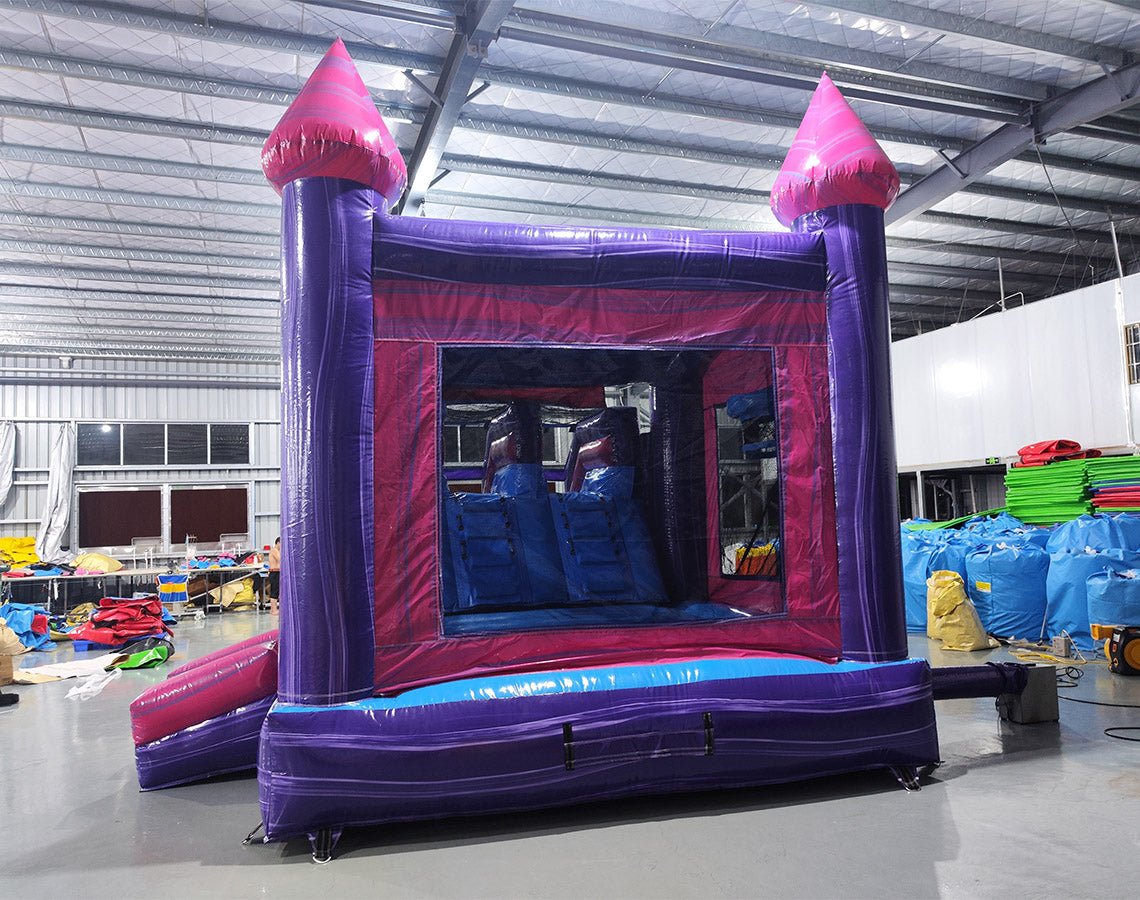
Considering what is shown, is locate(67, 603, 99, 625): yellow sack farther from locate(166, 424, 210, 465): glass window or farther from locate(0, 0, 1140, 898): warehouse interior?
locate(166, 424, 210, 465): glass window

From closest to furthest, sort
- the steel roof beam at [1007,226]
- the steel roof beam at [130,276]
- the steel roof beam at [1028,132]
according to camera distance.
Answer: the steel roof beam at [1028,132]
the steel roof beam at [1007,226]
the steel roof beam at [130,276]

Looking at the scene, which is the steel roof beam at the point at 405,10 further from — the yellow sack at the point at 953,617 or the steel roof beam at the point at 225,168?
the yellow sack at the point at 953,617

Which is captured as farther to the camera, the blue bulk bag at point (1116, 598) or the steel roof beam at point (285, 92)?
the blue bulk bag at point (1116, 598)

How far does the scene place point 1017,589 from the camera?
6.87 meters

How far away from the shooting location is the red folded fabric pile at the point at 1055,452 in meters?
7.72

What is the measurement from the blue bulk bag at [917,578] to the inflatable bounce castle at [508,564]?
4.11 meters

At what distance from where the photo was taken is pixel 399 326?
3.32m

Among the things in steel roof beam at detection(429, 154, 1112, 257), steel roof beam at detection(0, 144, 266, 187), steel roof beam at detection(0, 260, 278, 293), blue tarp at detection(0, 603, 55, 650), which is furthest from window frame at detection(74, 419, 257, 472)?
steel roof beam at detection(429, 154, 1112, 257)

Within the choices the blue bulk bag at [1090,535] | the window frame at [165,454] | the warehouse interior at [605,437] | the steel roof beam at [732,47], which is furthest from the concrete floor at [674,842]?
the window frame at [165,454]

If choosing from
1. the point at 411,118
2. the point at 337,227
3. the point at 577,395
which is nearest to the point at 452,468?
the point at 577,395

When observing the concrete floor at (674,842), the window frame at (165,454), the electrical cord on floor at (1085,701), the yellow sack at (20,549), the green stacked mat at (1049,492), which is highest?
the window frame at (165,454)

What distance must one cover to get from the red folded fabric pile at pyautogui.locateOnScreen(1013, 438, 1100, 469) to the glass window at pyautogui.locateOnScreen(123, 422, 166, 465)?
13.6 metres

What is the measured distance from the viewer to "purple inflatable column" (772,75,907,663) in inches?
142

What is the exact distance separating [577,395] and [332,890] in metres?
2.99
